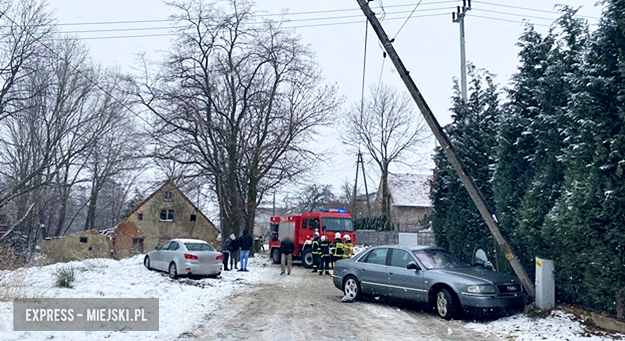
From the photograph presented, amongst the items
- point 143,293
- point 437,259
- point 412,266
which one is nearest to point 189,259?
point 143,293

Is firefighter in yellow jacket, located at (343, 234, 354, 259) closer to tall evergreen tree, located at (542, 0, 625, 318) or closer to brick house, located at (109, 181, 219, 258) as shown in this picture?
tall evergreen tree, located at (542, 0, 625, 318)

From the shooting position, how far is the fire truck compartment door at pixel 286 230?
89.7 feet

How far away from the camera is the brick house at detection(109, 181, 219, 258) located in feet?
153

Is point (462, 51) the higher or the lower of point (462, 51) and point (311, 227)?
the higher

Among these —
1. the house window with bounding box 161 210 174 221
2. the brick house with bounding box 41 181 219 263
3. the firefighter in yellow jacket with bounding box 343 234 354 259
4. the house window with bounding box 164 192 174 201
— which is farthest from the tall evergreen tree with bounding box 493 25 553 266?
the house window with bounding box 161 210 174 221

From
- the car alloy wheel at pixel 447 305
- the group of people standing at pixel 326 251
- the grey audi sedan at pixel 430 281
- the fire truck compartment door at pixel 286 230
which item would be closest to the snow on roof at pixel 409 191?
the fire truck compartment door at pixel 286 230

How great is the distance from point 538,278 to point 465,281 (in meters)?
1.59

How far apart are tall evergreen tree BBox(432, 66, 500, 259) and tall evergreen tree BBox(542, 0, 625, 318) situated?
192 inches

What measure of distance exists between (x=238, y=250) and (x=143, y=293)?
31.3 ft

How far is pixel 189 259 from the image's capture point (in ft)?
58.7

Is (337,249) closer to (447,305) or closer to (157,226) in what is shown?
(447,305)

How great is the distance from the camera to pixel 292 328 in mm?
9766

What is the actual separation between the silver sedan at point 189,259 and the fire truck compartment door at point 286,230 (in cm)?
883

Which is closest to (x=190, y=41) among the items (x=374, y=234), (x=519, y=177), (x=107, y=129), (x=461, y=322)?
(x=107, y=129)
